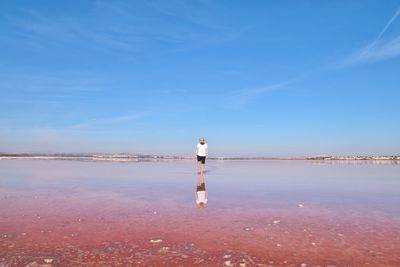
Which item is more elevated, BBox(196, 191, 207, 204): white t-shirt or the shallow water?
BBox(196, 191, 207, 204): white t-shirt

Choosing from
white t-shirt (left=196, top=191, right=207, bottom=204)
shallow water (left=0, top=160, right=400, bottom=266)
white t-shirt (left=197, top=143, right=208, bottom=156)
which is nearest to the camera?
shallow water (left=0, top=160, right=400, bottom=266)

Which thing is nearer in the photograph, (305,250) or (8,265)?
(8,265)

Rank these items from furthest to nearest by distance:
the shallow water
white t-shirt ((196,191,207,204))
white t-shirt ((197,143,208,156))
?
white t-shirt ((197,143,208,156)), white t-shirt ((196,191,207,204)), the shallow water

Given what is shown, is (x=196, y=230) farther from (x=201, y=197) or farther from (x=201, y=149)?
(x=201, y=149)

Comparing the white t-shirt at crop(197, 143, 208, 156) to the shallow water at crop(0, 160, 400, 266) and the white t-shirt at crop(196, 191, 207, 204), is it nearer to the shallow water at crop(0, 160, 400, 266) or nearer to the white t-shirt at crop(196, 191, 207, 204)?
the white t-shirt at crop(196, 191, 207, 204)

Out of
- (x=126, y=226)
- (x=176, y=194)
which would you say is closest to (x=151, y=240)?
(x=126, y=226)

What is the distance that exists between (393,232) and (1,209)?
9032mm

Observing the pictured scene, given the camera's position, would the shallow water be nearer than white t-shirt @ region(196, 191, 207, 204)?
Yes

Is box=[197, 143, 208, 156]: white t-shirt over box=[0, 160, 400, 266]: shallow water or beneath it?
over

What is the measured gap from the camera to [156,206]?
A: 974 cm

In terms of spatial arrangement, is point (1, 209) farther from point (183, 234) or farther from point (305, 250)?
point (305, 250)

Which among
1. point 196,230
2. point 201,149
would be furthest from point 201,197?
point 201,149

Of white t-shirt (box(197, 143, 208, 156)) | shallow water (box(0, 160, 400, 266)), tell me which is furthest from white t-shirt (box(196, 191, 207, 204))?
white t-shirt (box(197, 143, 208, 156))

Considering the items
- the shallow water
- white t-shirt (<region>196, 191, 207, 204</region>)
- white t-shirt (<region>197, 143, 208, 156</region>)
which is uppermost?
white t-shirt (<region>197, 143, 208, 156</region>)
